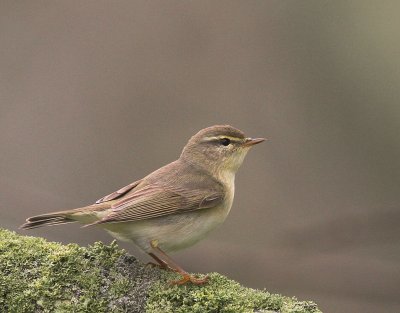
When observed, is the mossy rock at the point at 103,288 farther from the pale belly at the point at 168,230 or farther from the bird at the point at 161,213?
the pale belly at the point at 168,230

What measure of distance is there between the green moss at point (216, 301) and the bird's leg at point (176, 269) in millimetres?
37

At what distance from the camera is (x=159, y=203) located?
4918mm

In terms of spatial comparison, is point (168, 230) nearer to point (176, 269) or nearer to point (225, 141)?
point (176, 269)

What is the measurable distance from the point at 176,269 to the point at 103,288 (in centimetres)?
58

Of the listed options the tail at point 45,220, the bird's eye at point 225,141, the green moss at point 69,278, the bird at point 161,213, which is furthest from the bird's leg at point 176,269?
the bird's eye at point 225,141

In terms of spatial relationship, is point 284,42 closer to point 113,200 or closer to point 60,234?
point 60,234

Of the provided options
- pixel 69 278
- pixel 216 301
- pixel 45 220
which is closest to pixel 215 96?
pixel 45 220

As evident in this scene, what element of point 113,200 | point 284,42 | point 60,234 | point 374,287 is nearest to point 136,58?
point 284,42

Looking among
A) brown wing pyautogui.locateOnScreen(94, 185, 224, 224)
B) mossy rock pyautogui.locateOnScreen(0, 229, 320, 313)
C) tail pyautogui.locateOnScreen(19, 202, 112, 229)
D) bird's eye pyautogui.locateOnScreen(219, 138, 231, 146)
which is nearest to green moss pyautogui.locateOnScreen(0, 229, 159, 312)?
mossy rock pyautogui.locateOnScreen(0, 229, 320, 313)

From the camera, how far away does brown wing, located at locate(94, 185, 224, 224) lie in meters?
4.78

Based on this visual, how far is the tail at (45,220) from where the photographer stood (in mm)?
4743

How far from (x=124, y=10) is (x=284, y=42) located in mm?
2143

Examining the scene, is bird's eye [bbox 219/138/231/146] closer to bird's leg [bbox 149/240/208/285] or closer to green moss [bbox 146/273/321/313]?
bird's leg [bbox 149/240/208/285]

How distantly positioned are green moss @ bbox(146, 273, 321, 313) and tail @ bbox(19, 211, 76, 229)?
38.3 inches
